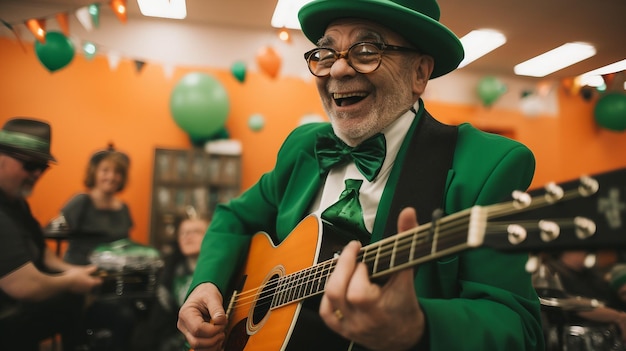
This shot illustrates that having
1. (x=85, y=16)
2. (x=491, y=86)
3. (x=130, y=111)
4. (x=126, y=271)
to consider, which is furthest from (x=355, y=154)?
(x=130, y=111)

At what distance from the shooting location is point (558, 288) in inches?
88.7

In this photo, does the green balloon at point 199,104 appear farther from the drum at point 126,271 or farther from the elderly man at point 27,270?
the elderly man at point 27,270

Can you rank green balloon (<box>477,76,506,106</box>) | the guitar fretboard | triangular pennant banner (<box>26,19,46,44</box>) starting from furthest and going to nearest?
triangular pennant banner (<box>26,19,46,44</box>) < green balloon (<box>477,76,506,106</box>) < the guitar fretboard

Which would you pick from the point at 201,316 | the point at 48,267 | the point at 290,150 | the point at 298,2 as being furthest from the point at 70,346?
the point at 298,2

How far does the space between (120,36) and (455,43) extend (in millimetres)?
3824

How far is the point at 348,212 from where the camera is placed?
3.99 feet

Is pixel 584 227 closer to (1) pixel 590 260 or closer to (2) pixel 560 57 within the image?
(1) pixel 590 260

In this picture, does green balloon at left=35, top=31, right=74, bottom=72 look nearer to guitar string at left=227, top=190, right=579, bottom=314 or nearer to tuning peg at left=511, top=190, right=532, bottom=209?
guitar string at left=227, top=190, right=579, bottom=314

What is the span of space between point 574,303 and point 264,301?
5.58 feet

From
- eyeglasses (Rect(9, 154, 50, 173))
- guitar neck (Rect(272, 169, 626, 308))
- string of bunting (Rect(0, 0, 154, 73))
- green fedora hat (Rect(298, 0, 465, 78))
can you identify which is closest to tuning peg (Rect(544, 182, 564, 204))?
guitar neck (Rect(272, 169, 626, 308))

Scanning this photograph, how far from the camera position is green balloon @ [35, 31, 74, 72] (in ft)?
11.9

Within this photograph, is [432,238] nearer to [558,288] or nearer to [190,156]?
[558,288]

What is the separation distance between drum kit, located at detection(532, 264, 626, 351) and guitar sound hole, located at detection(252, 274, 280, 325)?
55.1 inches

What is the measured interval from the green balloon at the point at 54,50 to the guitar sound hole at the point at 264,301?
129 inches
